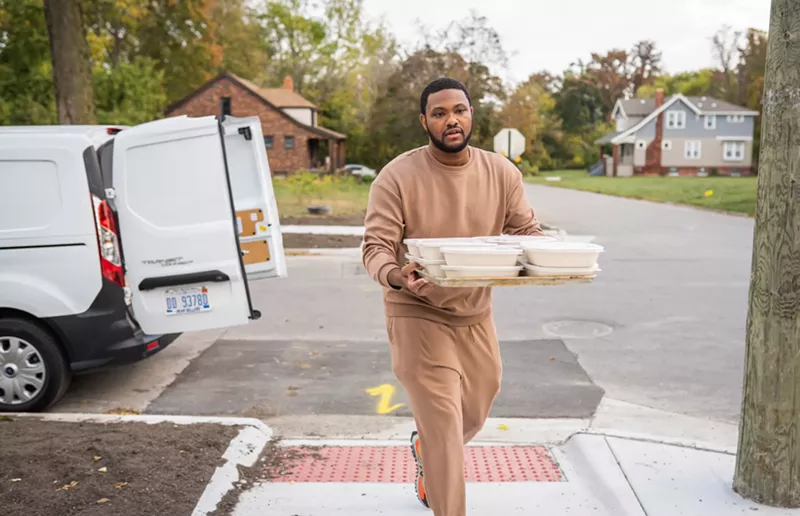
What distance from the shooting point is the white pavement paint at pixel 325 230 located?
19.6 m

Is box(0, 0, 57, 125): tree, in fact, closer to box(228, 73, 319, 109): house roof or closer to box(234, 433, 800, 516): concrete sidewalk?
box(234, 433, 800, 516): concrete sidewalk

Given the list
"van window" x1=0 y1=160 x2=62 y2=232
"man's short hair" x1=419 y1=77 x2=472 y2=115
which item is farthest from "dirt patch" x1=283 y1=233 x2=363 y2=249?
"man's short hair" x1=419 y1=77 x2=472 y2=115

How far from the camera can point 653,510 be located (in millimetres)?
4000

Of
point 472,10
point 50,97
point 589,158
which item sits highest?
point 472,10

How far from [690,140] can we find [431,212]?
74.4m

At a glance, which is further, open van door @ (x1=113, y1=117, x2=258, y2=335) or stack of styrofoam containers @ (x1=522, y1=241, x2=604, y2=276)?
open van door @ (x1=113, y1=117, x2=258, y2=335)

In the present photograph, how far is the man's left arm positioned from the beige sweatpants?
415 millimetres

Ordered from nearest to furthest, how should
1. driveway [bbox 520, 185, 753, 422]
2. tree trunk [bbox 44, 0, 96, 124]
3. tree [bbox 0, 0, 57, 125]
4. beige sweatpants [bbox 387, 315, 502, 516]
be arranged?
beige sweatpants [bbox 387, 315, 502, 516]
driveway [bbox 520, 185, 753, 422]
tree trunk [bbox 44, 0, 96, 124]
tree [bbox 0, 0, 57, 125]

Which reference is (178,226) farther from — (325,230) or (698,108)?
(698,108)

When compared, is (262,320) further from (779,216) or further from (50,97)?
(50,97)

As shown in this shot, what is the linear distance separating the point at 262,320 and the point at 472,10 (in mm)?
38311

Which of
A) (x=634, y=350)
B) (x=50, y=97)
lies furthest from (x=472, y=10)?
(x=634, y=350)

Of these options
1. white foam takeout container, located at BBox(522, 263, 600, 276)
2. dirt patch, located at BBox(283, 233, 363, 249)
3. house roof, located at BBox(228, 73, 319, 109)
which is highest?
house roof, located at BBox(228, 73, 319, 109)

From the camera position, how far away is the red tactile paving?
457 cm
